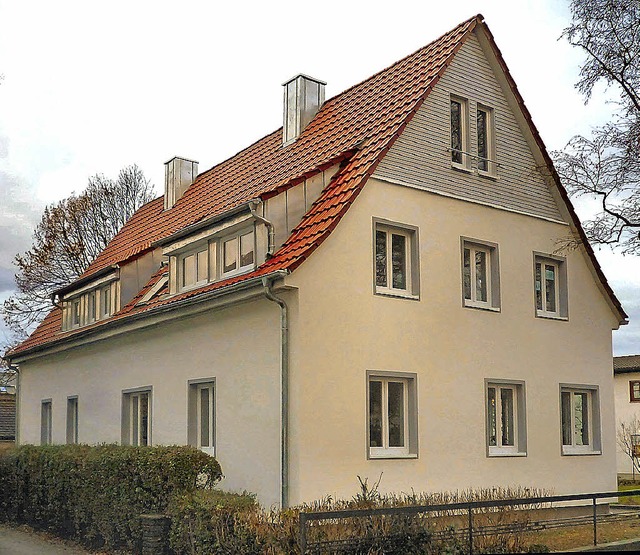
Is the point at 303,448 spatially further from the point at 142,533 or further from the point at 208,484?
the point at 142,533

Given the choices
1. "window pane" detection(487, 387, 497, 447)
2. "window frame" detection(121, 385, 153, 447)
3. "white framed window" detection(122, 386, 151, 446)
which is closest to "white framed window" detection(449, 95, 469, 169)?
"window pane" detection(487, 387, 497, 447)

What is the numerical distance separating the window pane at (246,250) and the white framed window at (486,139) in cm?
521

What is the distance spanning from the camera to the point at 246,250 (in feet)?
52.2

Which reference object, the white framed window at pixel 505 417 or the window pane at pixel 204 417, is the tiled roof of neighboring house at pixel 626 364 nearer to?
the white framed window at pixel 505 417

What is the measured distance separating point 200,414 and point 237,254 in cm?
326

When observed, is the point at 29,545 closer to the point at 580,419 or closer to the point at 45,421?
the point at 45,421

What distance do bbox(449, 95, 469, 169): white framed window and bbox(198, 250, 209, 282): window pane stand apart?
17.0 ft

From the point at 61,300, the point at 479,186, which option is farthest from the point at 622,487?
the point at 61,300

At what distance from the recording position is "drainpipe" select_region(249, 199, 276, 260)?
15.2 metres

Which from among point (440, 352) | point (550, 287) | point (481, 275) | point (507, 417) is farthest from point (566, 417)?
point (440, 352)

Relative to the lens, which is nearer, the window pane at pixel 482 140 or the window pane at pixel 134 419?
the window pane at pixel 482 140

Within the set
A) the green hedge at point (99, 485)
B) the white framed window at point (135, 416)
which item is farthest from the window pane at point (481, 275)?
the white framed window at point (135, 416)

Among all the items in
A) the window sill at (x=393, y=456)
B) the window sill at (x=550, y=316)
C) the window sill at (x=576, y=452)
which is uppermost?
the window sill at (x=550, y=316)

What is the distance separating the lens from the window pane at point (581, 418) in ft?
63.4
